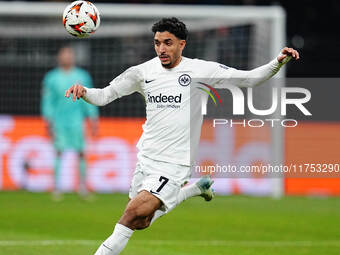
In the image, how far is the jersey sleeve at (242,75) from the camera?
25.0ft

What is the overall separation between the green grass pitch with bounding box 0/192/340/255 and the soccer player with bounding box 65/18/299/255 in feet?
6.00

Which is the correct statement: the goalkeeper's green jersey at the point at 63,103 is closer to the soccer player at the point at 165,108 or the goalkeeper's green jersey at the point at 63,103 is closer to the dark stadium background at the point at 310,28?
the dark stadium background at the point at 310,28

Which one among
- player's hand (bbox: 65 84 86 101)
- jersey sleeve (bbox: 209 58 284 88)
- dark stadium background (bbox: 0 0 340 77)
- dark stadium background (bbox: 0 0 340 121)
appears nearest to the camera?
player's hand (bbox: 65 84 86 101)

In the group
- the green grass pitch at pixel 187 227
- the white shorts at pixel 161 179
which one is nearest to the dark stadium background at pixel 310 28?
the green grass pitch at pixel 187 227

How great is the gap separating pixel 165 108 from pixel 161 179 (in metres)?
0.67

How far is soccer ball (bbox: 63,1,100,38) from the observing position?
8273 mm

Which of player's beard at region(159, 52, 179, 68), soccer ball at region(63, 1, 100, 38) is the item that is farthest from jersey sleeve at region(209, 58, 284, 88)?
soccer ball at region(63, 1, 100, 38)

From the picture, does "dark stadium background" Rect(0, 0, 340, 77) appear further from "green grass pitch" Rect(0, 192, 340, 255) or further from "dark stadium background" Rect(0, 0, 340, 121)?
"green grass pitch" Rect(0, 192, 340, 255)

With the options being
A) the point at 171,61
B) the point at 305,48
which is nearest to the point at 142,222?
the point at 171,61

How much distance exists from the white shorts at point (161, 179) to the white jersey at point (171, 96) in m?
0.06

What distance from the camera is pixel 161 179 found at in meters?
7.31

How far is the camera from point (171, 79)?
7633 millimetres

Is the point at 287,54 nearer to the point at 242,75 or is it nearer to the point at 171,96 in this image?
the point at 242,75

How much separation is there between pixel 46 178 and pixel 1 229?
20.5 feet
